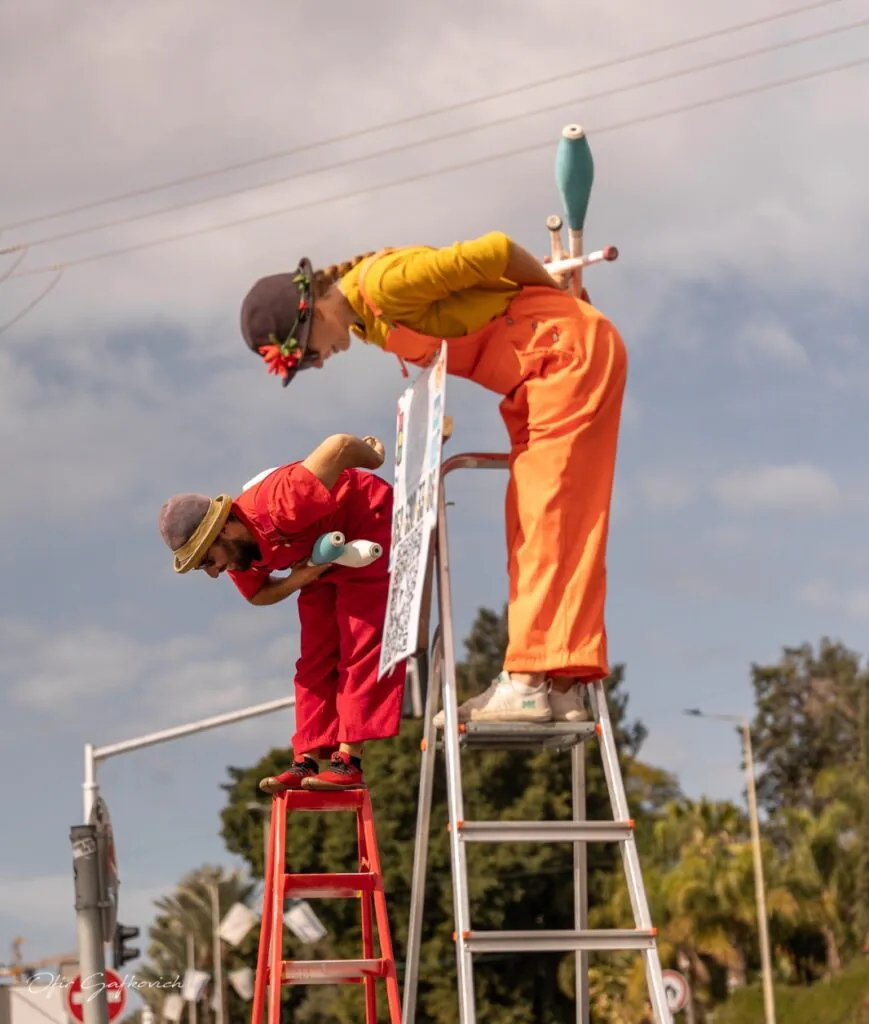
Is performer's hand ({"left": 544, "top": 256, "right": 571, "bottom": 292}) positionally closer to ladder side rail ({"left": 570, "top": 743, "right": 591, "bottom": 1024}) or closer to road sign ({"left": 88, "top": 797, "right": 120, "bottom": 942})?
ladder side rail ({"left": 570, "top": 743, "right": 591, "bottom": 1024})

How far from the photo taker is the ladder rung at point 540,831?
6.20m

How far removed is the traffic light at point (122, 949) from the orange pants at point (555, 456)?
11059 millimetres

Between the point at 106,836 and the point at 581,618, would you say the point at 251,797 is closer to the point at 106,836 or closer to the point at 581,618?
the point at 106,836

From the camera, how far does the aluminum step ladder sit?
6102 millimetres

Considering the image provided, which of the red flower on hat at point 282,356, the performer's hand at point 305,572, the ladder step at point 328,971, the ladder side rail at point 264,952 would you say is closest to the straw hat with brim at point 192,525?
the performer's hand at point 305,572

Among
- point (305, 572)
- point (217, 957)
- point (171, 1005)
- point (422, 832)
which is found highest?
point (305, 572)

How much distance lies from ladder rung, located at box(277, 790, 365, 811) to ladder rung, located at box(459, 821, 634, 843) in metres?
1.35

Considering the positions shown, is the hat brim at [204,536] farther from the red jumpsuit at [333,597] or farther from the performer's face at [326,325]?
the performer's face at [326,325]

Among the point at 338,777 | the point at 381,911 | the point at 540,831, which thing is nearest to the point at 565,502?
the point at 540,831

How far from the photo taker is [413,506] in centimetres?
696

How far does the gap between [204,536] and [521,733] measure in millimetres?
1545

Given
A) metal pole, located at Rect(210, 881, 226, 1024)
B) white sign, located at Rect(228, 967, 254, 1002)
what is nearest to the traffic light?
white sign, located at Rect(228, 967, 254, 1002)

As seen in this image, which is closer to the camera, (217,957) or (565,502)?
(565,502)

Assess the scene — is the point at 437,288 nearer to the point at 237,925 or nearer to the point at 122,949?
the point at 122,949
